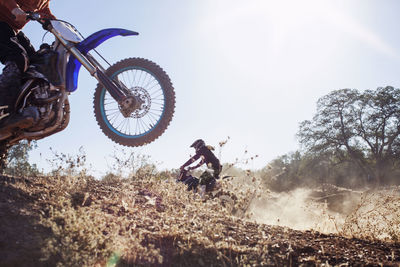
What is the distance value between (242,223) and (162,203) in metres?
1.12

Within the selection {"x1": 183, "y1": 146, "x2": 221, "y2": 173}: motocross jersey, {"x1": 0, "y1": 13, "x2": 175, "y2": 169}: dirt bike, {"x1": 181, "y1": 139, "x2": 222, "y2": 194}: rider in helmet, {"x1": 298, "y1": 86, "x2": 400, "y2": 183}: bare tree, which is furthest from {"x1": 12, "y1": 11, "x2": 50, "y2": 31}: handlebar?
{"x1": 298, "y1": 86, "x2": 400, "y2": 183}: bare tree

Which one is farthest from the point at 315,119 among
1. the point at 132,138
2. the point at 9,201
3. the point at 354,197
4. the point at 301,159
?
the point at 9,201

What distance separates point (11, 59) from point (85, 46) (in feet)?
3.49

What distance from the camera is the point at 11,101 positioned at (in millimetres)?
3869

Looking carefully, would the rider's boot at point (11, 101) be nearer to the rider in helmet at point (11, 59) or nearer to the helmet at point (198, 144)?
the rider in helmet at point (11, 59)

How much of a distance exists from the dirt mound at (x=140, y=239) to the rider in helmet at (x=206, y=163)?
3.62m

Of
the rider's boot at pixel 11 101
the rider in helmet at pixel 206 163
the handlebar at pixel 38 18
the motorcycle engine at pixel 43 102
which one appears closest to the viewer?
the rider's boot at pixel 11 101

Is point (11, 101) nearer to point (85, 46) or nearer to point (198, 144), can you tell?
point (85, 46)

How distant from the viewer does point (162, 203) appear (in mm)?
4004

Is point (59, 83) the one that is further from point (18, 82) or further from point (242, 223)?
point (242, 223)

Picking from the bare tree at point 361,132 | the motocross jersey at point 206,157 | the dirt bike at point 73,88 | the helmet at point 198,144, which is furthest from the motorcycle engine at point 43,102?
the bare tree at point 361,132

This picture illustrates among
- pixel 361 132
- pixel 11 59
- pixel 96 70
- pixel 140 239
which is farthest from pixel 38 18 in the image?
pixel 361 132

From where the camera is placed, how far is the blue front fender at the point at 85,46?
178 inches

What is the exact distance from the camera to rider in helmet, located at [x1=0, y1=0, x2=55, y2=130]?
12.3ft
